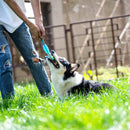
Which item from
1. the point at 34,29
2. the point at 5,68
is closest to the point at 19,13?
the point at 34,29

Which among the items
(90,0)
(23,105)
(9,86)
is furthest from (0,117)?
(90,0)

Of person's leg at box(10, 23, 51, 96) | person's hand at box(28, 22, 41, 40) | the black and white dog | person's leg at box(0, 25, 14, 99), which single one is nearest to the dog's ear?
the black and white dog

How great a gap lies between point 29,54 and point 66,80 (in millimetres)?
530

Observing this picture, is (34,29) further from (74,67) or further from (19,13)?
(74,67)

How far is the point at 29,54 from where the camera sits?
256cm

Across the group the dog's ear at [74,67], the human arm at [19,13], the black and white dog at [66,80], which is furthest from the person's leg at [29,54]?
the dog's ear at [74,67]

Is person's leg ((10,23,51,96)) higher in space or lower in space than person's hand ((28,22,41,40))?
lower

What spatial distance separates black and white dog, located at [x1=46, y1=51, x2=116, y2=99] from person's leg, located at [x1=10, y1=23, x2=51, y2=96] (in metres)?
0.14

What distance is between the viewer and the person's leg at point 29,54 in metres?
2.54

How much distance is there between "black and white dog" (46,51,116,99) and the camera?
2521 millimetres

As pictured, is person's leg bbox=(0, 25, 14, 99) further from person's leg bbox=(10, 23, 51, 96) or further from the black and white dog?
A: the black and white dog

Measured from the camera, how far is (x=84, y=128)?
1091 mm

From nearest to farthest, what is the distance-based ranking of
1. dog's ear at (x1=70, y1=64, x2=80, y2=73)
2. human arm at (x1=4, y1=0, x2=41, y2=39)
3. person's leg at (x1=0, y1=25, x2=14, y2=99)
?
human arm at (x1=4, y1=0, x2=41, y2=39) < person's leg at (x1=0, y1=25, x2=14, y2=99) < dog's ear at (x1=70, y1=64, x2=80, y2=73)

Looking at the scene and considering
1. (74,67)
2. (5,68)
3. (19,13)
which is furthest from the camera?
(74,67)
